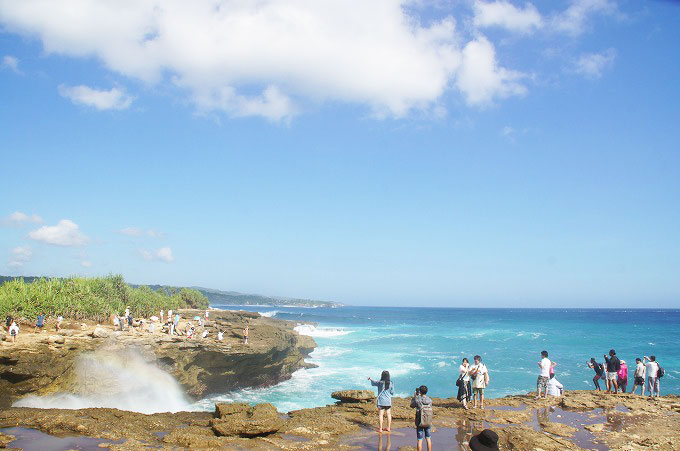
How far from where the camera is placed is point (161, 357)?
22.5m

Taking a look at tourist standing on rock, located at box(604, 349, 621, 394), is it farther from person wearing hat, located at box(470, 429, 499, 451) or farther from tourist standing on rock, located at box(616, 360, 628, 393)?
person wearing hat, located at box(470, 429, 499, 451)

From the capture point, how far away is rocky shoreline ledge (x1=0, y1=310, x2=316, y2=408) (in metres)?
17.3

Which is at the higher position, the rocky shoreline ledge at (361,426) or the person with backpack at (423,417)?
the person with backpack at (423,417)

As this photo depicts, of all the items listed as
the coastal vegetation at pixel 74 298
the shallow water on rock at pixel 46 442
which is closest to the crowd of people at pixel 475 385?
the shallow water on rock at pixel 46 442

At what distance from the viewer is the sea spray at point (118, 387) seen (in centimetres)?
1894

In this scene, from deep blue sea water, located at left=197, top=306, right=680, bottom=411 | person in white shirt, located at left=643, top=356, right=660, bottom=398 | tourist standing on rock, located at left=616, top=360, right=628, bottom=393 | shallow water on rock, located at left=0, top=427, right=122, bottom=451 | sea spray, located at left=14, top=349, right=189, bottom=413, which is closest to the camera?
shallow water on rock, located at left=0, top=427, right=122, bottom=451

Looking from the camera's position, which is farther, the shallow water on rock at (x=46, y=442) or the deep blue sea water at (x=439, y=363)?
the deep blue sea water at (x=439, y=363)

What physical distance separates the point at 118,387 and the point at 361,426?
14.7 meters

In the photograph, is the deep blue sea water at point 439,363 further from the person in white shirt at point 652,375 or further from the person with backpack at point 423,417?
the person with backpack at point 423,417

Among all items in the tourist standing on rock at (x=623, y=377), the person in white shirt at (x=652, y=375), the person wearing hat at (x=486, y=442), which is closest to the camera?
the person wearing hat at (x=486, y=442)

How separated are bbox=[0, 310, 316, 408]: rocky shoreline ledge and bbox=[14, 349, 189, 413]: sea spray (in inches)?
5.4

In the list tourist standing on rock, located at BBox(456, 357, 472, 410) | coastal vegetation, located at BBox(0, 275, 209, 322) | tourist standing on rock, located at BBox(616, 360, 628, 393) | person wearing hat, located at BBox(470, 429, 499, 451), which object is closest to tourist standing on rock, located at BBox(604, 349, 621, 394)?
tourist standing on rock, located at BBox(616, 360, 628, 393)

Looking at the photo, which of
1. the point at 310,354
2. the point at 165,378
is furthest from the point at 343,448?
the point at 310,354

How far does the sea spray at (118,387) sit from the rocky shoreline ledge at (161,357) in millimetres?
136
